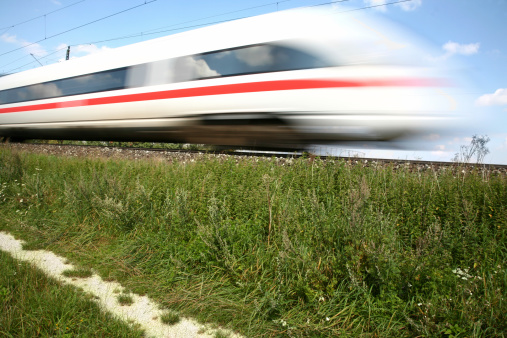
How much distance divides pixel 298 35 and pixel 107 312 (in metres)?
6.33

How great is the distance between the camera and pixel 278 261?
9.96 feet

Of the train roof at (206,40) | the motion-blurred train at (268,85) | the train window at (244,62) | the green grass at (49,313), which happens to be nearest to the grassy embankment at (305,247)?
the green grass at (49,313)

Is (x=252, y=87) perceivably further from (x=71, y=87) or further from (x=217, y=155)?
(x=71, y=87)

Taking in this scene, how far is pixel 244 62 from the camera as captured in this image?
7727mm

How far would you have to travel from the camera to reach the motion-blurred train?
6.43 m

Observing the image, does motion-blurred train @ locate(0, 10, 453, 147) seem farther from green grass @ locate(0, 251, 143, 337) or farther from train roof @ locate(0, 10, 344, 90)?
green grass @ locate(0, 251, 143, 337)

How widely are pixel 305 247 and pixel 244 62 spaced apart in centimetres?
571

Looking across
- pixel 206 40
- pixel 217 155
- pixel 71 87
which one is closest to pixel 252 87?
pixel 217 155

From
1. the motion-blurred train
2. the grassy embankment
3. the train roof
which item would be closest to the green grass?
the grassy embankment

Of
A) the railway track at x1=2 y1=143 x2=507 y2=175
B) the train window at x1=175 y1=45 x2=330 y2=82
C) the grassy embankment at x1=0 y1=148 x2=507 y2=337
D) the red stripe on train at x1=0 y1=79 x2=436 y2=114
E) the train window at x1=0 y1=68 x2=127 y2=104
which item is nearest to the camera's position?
the grassy embankment at x1=0 y1=148 x2=507 y2=337

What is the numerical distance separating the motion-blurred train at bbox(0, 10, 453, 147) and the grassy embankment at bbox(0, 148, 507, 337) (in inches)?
66.8

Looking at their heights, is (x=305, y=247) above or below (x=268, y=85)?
below

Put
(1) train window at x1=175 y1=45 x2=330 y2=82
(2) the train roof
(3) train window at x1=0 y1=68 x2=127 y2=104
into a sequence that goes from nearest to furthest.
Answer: (1) train window at x1=175 y1=45 x2=330 y2=82
(2) the train roof
(3) train window at x1=0 y1=68 x2=127 y2=104

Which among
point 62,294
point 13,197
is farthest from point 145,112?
point 62,294
